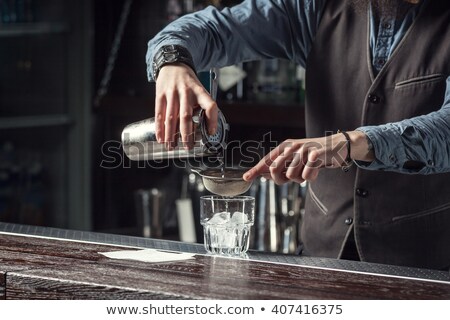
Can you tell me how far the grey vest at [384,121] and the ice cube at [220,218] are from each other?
399 millimetres

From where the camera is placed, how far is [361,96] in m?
2.21

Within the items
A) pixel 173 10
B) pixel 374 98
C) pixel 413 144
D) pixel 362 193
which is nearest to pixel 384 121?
pixel 374 98

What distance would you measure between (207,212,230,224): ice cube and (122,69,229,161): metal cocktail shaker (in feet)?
→ 0.43

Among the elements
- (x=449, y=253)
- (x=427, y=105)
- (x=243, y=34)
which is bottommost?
(x=449, y=253)

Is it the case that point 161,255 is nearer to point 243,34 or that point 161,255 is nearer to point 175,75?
point 175,75

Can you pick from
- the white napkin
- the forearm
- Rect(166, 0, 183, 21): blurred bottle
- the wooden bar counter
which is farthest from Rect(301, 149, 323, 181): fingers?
Rect(166, 0, 183, 21): blurred bottle

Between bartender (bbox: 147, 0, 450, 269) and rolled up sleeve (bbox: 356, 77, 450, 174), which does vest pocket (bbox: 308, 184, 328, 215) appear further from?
rolled up sleeve (bbox: 356, 77, 450, 174)

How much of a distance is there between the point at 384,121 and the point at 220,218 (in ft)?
1.65

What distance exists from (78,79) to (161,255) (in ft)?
8.83

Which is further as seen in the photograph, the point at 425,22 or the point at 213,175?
the point at 425,22

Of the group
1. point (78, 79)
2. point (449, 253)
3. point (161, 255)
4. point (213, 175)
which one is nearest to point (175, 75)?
point (213, 175)

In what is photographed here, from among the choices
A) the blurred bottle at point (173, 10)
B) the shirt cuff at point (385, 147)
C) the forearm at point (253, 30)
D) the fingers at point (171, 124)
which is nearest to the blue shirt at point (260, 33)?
the forearm at point (253, 30)

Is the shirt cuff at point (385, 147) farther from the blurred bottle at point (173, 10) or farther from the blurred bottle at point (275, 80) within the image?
the blurred bottle at point (173, 10)
